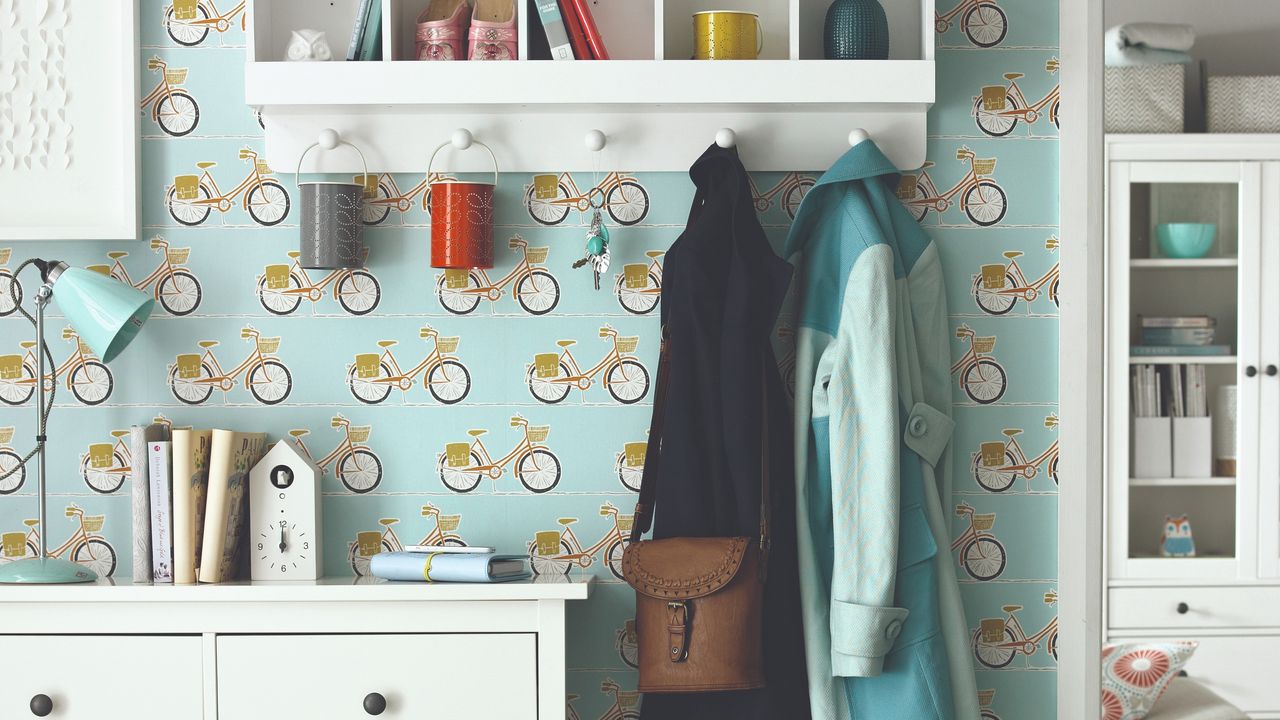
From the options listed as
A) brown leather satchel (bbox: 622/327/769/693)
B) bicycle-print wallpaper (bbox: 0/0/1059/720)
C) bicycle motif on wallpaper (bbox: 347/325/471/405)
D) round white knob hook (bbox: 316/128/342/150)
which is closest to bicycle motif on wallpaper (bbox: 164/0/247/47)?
bicycle-print wallpaper (bbox: 0/0/1059/720)

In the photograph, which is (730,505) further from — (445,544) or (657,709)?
(445,544)

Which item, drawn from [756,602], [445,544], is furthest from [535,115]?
[756,602]

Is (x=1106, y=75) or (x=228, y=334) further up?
(x=1106, y=75)

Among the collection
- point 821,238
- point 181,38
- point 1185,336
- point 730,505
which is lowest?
point 730,505

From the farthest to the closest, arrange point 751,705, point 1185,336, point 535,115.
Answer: point 535,115, point 751,705, point 1185,336

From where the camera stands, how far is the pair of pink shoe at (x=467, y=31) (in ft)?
5.59

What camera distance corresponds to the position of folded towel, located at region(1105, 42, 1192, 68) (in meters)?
1.56

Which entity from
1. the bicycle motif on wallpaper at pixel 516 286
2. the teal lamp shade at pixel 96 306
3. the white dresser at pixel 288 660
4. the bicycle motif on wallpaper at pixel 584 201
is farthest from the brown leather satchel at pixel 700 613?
the teal lamp shade at pixel 96 306

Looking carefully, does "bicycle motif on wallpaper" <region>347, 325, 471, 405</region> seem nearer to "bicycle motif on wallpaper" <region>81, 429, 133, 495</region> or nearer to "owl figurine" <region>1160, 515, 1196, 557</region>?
"bicycle motif on wallpaper" <region>81, 429, 133, 495</region>

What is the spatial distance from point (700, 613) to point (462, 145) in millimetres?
864

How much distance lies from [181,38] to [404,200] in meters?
0.49

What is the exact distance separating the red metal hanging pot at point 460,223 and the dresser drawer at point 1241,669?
1280 millimetres

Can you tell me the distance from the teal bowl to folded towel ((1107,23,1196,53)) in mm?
267

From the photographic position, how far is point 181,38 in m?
1.83
